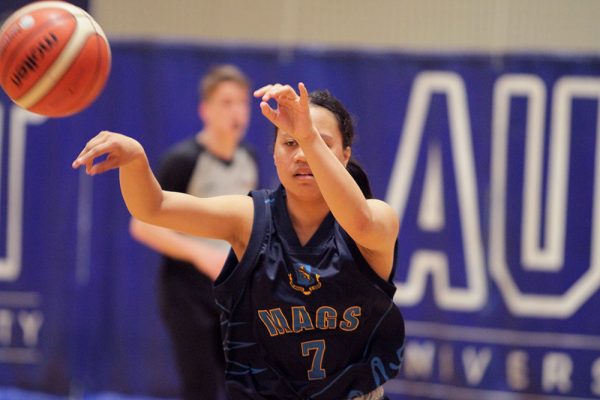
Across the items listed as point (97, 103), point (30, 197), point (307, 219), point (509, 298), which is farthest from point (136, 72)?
point (307, 219)

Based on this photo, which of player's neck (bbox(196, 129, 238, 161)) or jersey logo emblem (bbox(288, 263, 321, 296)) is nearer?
jersey logo emblem (bbox(288, 263, 321, 296))

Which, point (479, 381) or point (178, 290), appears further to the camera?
point (479, 381)

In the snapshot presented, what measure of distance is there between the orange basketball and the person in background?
184 centimetres

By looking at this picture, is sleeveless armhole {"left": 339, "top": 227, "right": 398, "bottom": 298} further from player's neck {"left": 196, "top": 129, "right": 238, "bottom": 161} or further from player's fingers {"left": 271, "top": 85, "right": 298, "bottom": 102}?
player's neck {"left": 196, "top": 129, "right": 238, "bottom": 161}

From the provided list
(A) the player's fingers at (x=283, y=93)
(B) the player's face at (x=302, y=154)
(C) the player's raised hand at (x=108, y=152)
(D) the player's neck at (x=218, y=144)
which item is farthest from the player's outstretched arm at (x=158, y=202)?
(D) the player's neck at (x=218, y=144)

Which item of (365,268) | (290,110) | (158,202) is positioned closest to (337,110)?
(290,110)

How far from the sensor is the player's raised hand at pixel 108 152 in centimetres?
262

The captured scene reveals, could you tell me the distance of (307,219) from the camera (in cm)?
314

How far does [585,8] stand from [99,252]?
12.8 feet

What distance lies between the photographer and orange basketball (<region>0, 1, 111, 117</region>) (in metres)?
3.12

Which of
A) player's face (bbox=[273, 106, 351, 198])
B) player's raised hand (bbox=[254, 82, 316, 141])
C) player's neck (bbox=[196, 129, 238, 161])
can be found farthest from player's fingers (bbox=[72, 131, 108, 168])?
player's neck (bbox=[196, 129, 238, 161])

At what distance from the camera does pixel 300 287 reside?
3008mm

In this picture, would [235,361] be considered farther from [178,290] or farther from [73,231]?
[73,231]

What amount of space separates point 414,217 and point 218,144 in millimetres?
1490
